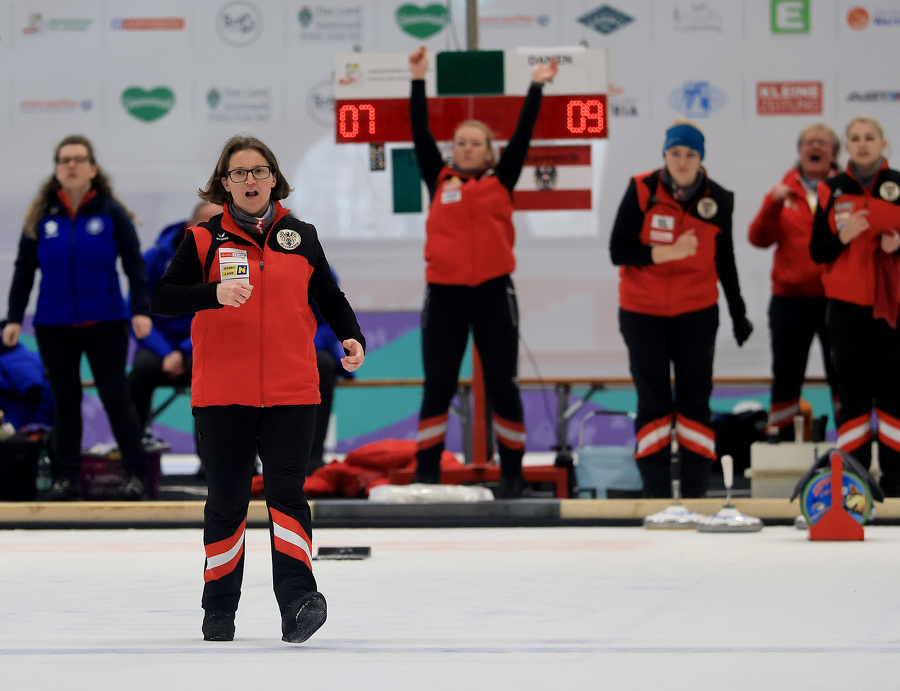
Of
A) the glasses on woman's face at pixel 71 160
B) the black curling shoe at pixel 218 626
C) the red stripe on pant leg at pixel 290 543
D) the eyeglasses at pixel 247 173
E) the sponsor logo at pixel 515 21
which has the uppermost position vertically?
the sponsor logo at pixel 515 21

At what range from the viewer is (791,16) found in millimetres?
8484

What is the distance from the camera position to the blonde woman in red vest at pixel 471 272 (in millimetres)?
5383

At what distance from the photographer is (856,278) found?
526cm

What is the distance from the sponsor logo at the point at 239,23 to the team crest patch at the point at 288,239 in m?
6.16

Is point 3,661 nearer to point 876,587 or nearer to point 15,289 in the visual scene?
point 876,587

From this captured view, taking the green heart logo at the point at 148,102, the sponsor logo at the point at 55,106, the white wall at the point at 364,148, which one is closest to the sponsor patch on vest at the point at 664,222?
the white wall at the point at 364,148

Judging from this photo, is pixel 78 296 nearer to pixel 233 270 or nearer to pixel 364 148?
pixel 233 270

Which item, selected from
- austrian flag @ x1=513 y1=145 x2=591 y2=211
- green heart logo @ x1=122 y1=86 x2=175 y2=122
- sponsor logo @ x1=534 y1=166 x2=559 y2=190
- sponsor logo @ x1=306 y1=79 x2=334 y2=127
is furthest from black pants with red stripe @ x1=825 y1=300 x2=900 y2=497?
green heart logo @ x1=122 y1=86 x2=175 y2=122

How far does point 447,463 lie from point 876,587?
293cm

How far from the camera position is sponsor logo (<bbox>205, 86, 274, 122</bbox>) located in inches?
342

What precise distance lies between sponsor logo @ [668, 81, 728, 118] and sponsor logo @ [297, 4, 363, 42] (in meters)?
2.20

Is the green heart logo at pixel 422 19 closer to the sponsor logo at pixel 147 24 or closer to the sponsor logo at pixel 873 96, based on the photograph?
the sponsor logo at pixel 147 24

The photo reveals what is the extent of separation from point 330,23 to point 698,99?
8.32ft

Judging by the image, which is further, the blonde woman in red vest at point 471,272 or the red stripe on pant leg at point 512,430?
the red stripe on pant leg at point 512,430
